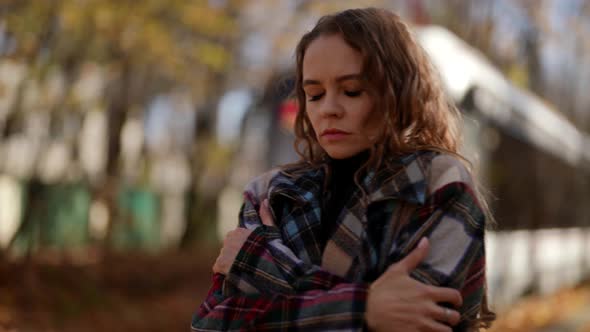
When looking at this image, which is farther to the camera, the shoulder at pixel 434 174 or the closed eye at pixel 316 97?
the closed eye at pixel 316 97

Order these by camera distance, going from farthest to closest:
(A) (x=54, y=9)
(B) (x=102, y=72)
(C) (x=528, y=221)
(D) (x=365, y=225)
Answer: (B) (x=102, y=72)
(C) (x=528, y=221)
(A) (x=54, y=9)
(D) (x=365, y=225)

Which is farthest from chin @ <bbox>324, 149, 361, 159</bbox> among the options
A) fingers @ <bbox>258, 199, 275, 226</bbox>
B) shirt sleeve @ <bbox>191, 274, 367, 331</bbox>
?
shirt sleeve @ <bbox>191, 274, 367, 331</bbox>

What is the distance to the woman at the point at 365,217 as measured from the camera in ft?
5.74

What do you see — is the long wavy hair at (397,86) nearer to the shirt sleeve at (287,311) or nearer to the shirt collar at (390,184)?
the shirt collar at (390,184)

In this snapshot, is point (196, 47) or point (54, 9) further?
point (196, 47)

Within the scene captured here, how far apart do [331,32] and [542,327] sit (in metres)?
9.48

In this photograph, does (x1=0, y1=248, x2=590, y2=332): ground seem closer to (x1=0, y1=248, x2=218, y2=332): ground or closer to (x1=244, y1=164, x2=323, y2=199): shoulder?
(x1=0, y1=248, x2=218, y2=332): ground

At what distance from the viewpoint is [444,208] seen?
1.80 meters

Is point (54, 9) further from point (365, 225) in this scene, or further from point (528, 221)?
point (365, 225)

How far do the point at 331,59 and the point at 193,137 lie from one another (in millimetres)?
13792

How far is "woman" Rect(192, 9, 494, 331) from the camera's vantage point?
5.74 feet

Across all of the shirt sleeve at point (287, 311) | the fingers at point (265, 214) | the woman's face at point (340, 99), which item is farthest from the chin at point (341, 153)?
the shirt sleeve at point (287, 311)

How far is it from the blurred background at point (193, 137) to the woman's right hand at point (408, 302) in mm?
4917

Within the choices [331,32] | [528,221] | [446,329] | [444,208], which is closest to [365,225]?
[444,208]
